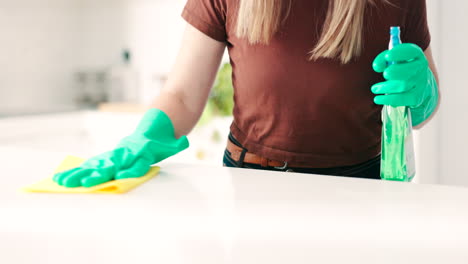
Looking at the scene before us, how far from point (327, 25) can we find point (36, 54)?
8.57 ft

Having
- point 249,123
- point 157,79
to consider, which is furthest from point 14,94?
point 249,123

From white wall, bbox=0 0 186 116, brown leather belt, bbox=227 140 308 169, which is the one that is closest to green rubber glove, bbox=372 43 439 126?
brown leather belt, bbox=227 140 308 169

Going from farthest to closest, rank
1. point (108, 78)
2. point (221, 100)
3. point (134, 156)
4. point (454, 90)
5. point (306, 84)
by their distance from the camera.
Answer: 1. point (108, 78)
2. point (221, 100)
3. point (454, 90)
4. point (306, 84)
5. point (134, 156)

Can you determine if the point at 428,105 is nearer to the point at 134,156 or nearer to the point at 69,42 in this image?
the point at 134,156

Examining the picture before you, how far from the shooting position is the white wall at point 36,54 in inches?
117

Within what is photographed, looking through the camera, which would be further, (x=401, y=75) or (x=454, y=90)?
(x=454, y=90)

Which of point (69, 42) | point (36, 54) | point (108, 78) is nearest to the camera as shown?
point (36, 54)

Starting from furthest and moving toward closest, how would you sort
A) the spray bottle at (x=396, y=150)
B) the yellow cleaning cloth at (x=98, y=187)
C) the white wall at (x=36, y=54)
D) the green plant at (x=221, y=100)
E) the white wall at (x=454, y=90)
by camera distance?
the white wall at (x=36, y=54), the green plant at (x=221, y=100), the white wall at (x=454, y=90), the spray bottle at (x=396, y=150), the yellow cleaning cloth at (x=98, y=187)

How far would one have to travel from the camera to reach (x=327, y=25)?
1.02 m

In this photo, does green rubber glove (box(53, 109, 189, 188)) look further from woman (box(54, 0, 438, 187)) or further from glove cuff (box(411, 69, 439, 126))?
glove cuff (box(411, 69, 439, 126))

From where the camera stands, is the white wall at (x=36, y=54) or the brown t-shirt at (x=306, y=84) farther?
the white wall at (x=36, y=54)

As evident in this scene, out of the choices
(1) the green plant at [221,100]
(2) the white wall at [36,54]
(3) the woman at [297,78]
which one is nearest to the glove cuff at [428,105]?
(3) the woman at [297,78]

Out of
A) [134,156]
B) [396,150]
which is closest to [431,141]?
[396,150]

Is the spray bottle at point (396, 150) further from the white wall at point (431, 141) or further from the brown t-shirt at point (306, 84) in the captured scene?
the white wall at point (431, 141)
